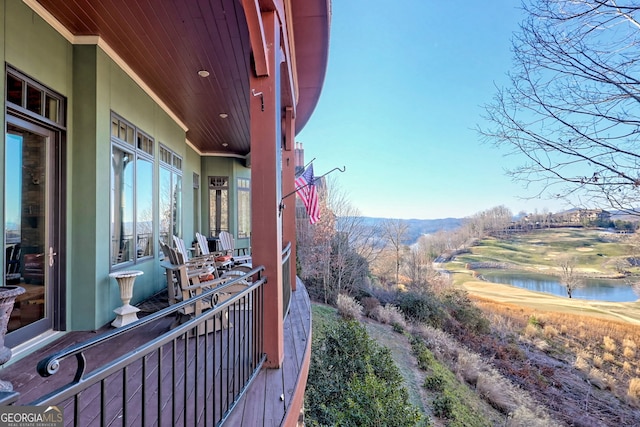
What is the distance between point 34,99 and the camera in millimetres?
3137

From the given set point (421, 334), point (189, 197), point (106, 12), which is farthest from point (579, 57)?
point (421, 334)

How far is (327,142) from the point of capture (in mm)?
27359

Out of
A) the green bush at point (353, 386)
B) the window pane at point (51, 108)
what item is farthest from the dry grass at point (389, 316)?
the window pane at point (51, 108)

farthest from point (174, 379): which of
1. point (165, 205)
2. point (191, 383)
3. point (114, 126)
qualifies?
point (165, 205)

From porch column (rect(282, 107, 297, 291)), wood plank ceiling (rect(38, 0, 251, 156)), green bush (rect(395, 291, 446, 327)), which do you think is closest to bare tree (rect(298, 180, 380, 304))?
green bush (rect(395, 291, 446, 327))

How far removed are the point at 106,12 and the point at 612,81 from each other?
555cm

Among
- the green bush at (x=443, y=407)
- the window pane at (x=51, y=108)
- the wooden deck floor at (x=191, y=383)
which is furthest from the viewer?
the green bush at (x=443, y=407)

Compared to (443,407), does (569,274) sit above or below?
below

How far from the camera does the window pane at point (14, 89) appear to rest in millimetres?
2832

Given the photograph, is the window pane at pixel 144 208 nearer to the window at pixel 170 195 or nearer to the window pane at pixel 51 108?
the window at pixel 170 195

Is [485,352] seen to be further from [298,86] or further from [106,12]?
[106,12]

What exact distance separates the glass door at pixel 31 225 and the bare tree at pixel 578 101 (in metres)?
5.64

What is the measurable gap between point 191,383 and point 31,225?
2.49m

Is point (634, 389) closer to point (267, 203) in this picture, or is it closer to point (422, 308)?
point (422, 308)
